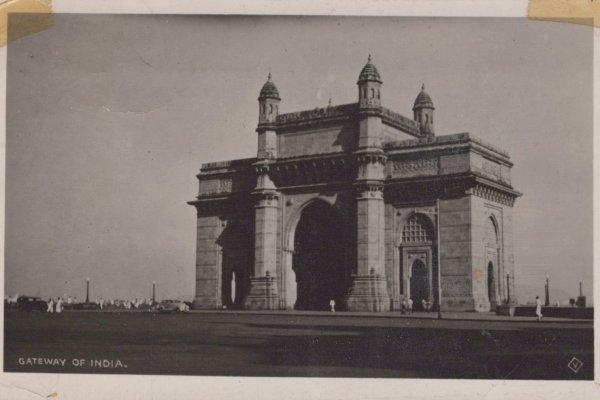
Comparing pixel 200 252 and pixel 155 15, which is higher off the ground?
Result: pixel 155 15

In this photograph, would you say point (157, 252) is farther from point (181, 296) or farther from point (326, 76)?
point (326, 76)

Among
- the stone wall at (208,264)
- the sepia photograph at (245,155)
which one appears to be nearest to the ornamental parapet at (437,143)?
the sepia photograph at (245,155)

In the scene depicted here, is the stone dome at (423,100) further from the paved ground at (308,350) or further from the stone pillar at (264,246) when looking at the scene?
the stone pillar at (264,246)

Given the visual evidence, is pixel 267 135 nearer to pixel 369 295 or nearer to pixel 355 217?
pixel 355 217

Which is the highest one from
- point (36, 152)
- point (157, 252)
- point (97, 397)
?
point (36, 152)

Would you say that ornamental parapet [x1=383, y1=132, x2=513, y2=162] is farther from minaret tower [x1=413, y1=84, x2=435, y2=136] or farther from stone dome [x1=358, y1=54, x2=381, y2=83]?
stone dome [x1=358, y1=54, x2=381, y2=83]

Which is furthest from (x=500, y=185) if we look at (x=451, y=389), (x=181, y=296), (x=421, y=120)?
(x=451, y=389)
